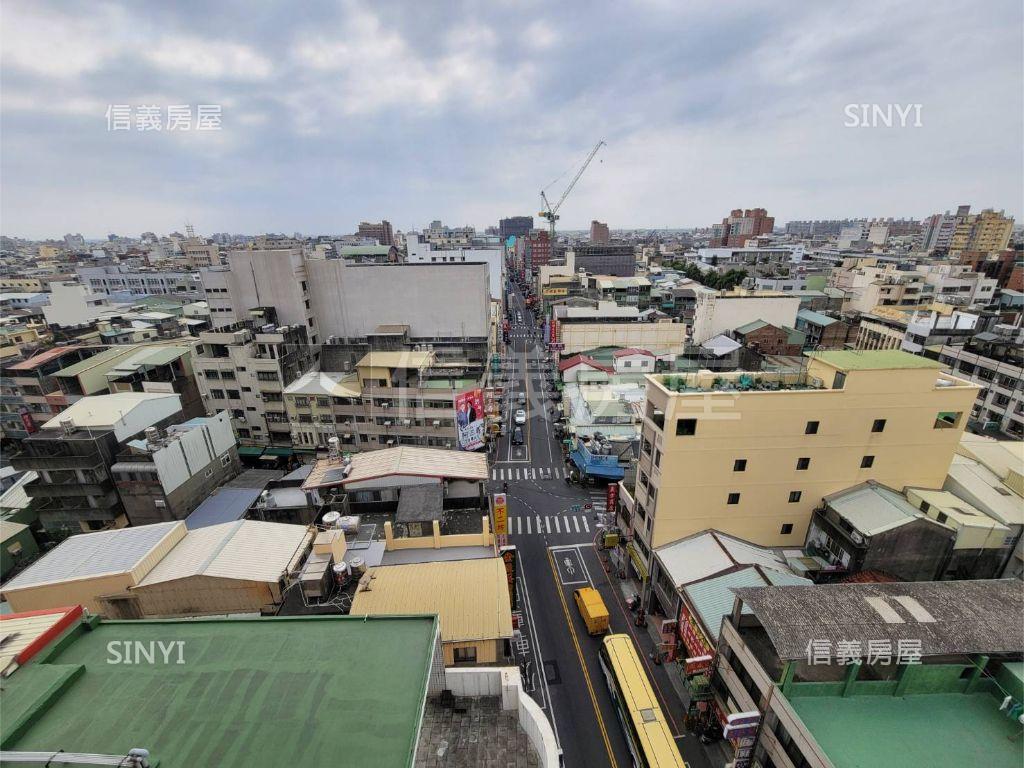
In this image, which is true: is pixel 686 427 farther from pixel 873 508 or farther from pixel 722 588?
pixel 873 508

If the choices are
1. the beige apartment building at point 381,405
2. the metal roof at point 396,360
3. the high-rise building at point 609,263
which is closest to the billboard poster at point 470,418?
the beige apartment building at point 381,405

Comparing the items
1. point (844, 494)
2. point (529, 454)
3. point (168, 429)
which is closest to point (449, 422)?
point (529, 454)

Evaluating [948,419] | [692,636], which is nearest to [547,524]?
[692,636]

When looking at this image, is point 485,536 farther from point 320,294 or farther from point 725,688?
point 320,294

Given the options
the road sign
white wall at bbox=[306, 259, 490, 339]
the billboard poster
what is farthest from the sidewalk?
white wall at bbox=[306, 259, 490, 339]

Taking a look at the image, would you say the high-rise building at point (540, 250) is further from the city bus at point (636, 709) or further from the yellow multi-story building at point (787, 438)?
the city bus at point (636, 709)

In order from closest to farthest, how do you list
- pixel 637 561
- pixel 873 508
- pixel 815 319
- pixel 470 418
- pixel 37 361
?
pixel 873 508, pixel 637 561, pixel 470 418, pixel 37 361, pixel 815 319
